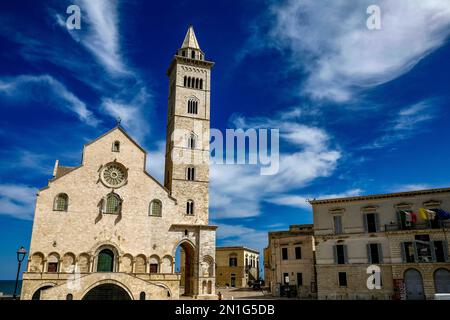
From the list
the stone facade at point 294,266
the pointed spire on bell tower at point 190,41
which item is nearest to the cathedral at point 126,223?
the pointed spire on bell tower at point 190,41

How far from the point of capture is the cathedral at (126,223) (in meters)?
32.4

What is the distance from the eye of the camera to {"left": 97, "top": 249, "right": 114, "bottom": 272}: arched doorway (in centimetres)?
3597

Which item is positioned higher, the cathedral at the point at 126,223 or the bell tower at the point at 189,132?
the bell tower at the point at 189,132

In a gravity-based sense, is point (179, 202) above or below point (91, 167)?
below

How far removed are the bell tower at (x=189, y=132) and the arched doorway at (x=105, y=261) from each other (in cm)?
895

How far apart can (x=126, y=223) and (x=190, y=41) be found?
1018 inches

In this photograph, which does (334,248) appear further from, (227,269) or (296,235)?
(227,269)

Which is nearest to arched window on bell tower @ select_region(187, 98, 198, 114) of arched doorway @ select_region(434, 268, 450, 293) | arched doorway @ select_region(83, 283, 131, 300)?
arched doorway @ select_region(83, 283, 131, 300)

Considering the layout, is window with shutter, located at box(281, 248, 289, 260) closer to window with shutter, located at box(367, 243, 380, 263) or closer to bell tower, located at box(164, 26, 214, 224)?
bell tower, located at box(164, 26, 214, 224)

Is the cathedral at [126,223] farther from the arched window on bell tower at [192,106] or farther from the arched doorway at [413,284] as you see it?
the arched doorway at [413,284]
